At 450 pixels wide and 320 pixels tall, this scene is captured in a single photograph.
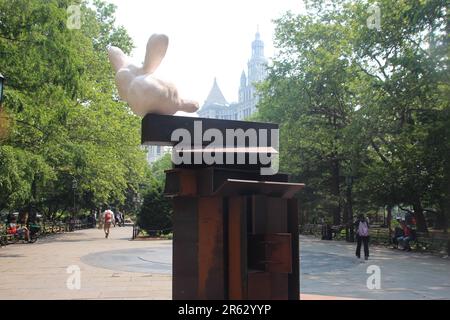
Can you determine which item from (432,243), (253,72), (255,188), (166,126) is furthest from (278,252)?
(253,72)

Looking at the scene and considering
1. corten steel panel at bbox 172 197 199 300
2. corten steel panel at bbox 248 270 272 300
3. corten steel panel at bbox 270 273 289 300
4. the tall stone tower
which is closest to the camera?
corten steel panel at bbox 248 270 272 300

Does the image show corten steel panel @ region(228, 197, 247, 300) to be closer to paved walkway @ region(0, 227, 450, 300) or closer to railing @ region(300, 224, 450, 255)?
paved walkway @ region(0, 227, 450, 300)

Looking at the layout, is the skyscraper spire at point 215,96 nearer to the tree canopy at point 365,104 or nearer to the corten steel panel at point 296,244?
the tree canopy at point 365,104

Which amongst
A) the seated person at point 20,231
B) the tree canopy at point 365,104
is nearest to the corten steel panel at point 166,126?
the tree canopy at point 365,104

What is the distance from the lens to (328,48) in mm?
27516

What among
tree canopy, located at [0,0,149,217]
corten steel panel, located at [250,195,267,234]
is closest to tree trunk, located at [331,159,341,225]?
tree canopy, located at [0,0,149,217]

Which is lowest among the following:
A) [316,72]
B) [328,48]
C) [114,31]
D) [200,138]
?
[200,138]

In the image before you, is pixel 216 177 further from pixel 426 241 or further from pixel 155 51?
pixel 426 241

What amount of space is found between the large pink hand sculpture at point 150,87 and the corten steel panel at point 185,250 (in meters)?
1.25

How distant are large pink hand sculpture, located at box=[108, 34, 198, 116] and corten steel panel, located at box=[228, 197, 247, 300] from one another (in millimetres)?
1536

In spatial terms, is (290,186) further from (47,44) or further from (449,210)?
(449,210)

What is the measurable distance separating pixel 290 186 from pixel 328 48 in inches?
896

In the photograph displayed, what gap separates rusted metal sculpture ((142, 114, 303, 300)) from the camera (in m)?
5.96
